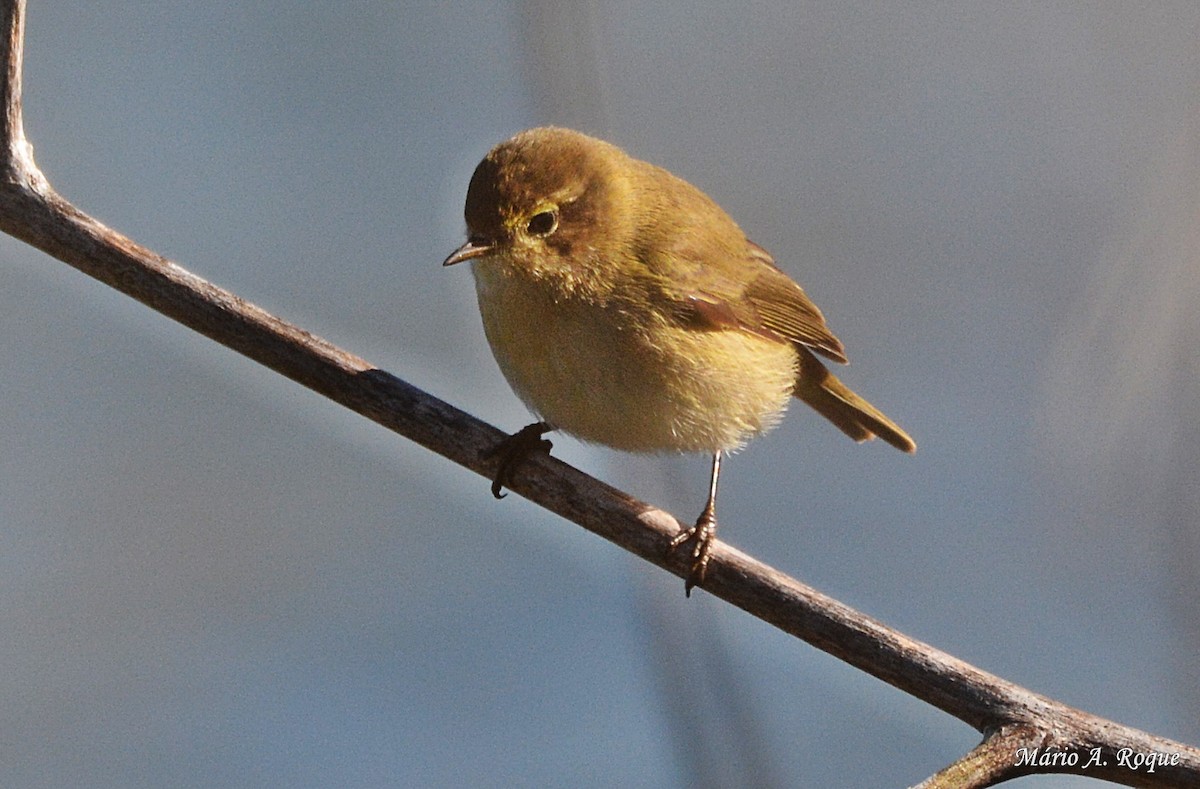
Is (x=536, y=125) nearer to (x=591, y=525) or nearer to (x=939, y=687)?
(x=591, y=525)

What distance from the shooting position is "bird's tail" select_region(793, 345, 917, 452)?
384 centimetres

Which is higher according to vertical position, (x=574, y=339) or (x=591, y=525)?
(x=574, y=339)

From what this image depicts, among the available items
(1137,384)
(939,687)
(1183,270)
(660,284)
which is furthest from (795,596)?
(1183,270)

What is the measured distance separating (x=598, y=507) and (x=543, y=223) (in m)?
0.87

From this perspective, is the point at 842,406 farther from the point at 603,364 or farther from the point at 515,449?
the point at 515,449

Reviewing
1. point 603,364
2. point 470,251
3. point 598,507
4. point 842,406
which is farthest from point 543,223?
point 842,406

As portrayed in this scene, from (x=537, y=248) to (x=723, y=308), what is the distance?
56cm

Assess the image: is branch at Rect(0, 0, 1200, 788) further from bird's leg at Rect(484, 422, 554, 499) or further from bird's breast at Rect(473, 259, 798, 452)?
bird's breast at Rect(473, 259, 798, 452)

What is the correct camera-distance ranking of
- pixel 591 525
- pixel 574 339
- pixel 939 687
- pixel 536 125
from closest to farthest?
pixel 939 687
pixel 591 525
pixel 574 339
pixel 536 125

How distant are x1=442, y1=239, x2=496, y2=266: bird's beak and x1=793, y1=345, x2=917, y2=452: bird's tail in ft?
3.70

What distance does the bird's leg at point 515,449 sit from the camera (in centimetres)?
294

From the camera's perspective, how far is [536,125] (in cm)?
347

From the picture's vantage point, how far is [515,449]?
9.97 feet

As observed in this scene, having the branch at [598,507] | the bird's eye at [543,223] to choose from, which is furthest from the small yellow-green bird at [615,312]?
the branch at [598,507]
